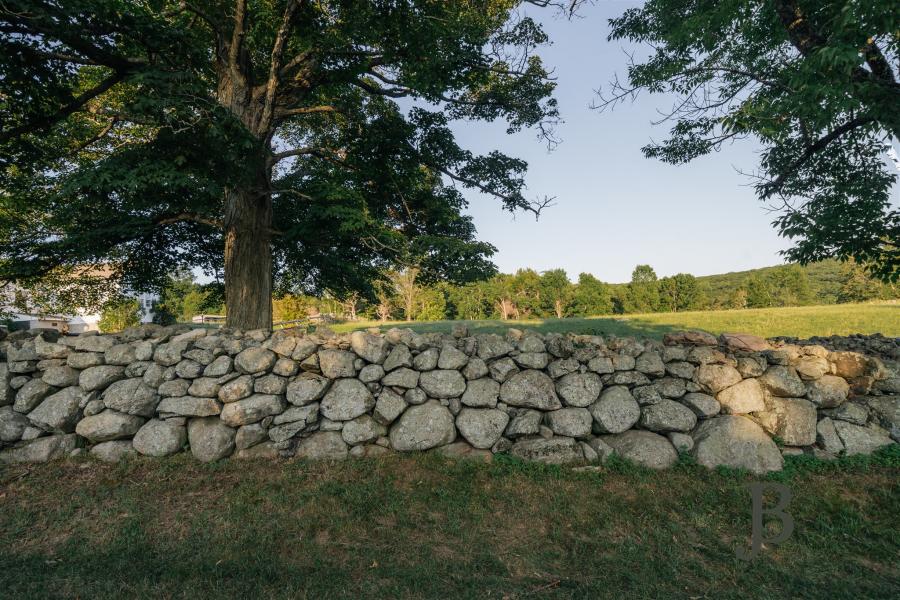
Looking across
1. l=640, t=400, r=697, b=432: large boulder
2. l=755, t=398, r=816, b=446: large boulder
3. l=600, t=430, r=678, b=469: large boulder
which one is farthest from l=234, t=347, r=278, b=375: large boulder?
l=755, t=398, r=816, b=446: large boulder

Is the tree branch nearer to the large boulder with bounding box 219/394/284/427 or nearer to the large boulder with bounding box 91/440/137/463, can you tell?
the large boulder with bounding box 91/440/137/463

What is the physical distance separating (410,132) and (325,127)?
3390 millimetres

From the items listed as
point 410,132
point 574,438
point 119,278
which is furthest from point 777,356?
point 119,278

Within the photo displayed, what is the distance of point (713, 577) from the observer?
112 inches

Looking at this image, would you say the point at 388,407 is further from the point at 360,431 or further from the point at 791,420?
the point at 791,420

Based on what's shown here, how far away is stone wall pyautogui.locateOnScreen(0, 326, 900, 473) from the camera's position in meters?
4.55

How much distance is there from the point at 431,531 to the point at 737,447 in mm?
Result: 3486

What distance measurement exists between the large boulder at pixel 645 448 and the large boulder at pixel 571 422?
289 millimetres

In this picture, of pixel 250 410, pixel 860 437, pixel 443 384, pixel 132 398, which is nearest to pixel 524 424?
pixel 443 384

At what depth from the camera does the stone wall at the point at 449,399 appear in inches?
179

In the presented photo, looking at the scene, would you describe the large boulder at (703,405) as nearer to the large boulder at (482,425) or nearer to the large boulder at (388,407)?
the large boulder at (482,425)

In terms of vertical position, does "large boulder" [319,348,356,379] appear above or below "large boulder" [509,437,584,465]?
above

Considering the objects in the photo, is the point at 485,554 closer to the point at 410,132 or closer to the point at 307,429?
the point at 307,429

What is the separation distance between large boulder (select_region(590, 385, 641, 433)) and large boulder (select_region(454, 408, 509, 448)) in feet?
3.57
